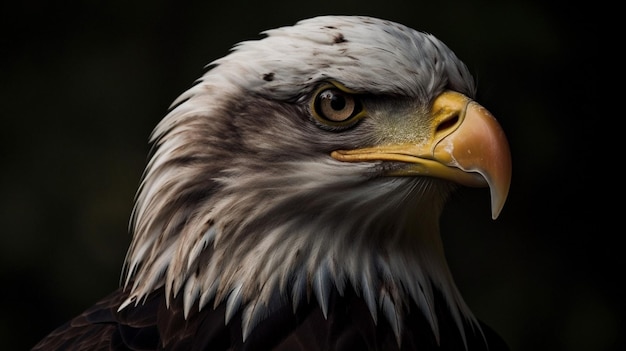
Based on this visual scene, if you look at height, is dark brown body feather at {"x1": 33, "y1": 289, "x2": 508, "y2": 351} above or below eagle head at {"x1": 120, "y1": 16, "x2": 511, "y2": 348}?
below

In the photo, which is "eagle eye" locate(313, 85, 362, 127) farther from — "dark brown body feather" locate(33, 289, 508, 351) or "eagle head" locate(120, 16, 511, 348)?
"dark brown body feather" locate(33, 289, 508, 351)

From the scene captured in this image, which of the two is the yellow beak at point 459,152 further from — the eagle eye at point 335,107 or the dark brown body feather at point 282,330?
the dark brown body feather at point 282,330

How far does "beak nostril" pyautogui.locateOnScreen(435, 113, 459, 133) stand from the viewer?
1868 millimetres

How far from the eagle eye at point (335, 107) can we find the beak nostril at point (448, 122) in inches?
6.3

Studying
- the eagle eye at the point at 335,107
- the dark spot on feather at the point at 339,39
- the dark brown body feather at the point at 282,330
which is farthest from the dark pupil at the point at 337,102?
the dark brown body feather at the point at 282,330

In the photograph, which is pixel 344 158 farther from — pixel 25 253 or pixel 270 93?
pixel 25 253

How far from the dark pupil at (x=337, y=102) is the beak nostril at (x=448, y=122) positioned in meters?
0.19

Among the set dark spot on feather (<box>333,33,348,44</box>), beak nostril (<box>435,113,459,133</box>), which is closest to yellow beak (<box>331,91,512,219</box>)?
beak nostril (<box>435,113,459,133</box>)

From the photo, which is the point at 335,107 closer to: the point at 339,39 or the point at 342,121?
the point at 342,121

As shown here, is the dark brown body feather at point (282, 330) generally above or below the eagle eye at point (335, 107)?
below

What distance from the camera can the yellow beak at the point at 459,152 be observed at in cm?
179

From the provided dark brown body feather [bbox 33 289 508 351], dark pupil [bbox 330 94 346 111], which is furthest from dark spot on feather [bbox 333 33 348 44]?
dark brown body feather [bbox 33 289 508 351]

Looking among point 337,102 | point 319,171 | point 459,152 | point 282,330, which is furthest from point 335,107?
point 282,330

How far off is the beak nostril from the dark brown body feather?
1.26ft
